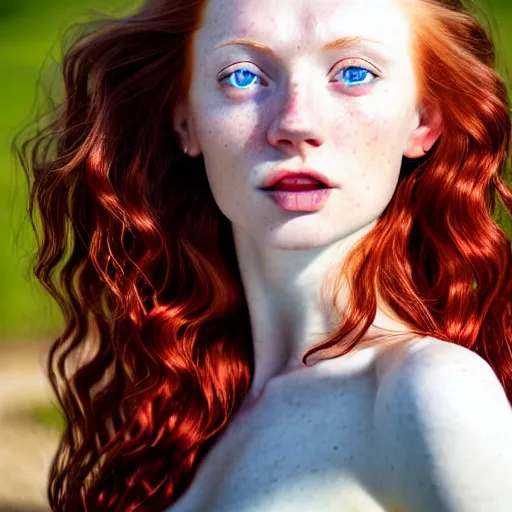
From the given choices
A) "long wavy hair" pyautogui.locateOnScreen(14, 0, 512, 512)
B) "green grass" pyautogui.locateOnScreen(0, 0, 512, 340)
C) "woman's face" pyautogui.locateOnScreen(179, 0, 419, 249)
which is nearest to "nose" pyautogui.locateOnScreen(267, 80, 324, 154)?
"woman's face" pyautogui.locateOnScreen(179, 0, 419, 249)

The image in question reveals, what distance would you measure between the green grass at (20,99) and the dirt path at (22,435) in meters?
0.16

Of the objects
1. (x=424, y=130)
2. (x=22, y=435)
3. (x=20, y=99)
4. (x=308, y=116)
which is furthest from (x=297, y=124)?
(x=20, y=99)

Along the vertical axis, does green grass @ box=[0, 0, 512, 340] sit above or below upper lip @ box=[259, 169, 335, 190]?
below

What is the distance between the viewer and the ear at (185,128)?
85.2 inches

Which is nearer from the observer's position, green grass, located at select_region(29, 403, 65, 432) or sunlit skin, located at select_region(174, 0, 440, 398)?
sunlit skin, located at select_region(174, 0, 440, 398)

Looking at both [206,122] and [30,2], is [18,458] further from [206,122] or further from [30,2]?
[30,2]

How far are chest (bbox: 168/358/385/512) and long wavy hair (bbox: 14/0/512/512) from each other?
0.08 m

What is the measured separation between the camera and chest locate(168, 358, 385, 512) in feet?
6.14

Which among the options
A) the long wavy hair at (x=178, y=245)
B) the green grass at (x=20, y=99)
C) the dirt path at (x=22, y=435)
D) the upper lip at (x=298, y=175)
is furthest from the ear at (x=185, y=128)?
the green grass at (x=20, y=99)

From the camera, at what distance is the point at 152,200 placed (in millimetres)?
2332

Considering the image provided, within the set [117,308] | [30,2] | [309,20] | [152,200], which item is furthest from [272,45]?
[30,2]

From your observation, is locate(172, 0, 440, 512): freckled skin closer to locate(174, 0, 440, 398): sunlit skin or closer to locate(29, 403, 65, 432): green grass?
locate(174, 0, 440, 398): sunlit skin

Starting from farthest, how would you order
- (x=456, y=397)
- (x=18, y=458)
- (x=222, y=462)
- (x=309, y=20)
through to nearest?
(x=18, y=458) → (x=222, y=462) → (x=309, y=20) → (x=456, y=397)

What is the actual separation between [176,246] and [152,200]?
9 cm
